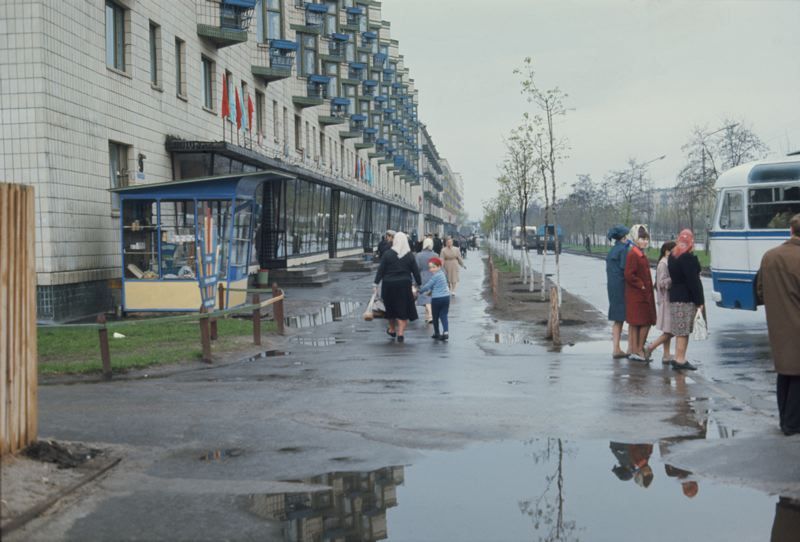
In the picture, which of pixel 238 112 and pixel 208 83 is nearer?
pixel 208 83

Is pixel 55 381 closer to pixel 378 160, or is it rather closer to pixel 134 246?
pixel 134 246

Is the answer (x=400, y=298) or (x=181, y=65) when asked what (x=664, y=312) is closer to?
(x=400, y=298)

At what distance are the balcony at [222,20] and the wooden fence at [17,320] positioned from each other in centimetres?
2468

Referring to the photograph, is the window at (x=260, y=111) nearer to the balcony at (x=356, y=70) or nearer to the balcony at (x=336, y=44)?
the balcony at (x=336, y=44)

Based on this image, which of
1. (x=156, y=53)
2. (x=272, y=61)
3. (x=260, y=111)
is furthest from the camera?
(x=260, y=111)

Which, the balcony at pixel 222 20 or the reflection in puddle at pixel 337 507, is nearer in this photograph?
the reflection in puddle at pixel 337 507

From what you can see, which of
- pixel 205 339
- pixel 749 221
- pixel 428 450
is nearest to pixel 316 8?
pixel 749 221

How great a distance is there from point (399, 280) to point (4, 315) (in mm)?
10506

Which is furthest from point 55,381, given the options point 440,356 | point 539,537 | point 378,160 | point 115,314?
point 378,160

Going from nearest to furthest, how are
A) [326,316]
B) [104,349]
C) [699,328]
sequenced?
[104,349] < [699,328] < [326,316]

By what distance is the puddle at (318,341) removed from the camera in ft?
55.9

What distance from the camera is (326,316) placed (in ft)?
76.1

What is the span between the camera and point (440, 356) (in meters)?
15.0

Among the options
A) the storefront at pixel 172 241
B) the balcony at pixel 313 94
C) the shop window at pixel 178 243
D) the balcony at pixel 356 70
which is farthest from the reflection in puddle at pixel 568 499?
the balcony at pixel 356 70
